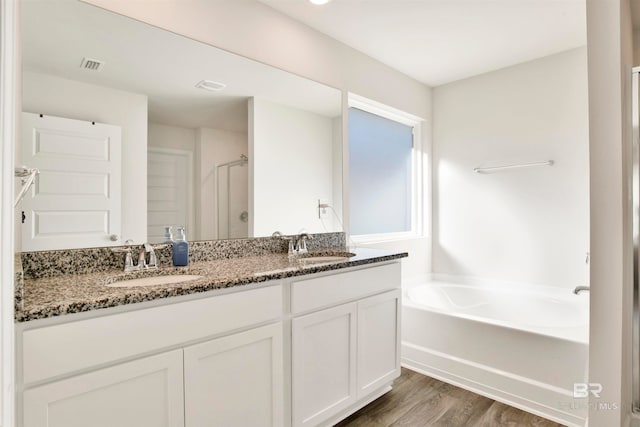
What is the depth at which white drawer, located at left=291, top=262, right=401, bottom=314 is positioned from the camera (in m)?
1.64

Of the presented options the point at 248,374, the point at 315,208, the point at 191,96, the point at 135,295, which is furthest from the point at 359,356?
the point at 191,96

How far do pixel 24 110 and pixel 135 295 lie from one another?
3.01 ft

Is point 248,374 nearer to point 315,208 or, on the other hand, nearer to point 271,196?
point 271,196

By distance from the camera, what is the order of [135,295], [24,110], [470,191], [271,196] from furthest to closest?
1. [470,191]
2. [271,196]
3. [24,110]
4. [135,295]

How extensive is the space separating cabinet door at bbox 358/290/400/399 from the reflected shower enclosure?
0.83 meters

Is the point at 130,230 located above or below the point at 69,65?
below

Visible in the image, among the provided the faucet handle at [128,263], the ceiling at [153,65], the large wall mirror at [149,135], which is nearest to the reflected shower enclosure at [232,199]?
the large wall mirror at [149,135]

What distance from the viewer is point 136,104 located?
1709 millimetres

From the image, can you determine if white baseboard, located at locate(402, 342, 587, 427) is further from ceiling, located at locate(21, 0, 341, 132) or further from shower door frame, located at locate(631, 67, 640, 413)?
ceiling, located at locate(21, 0, 341, 132)

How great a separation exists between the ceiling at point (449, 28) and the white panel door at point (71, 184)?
1309 millimetres

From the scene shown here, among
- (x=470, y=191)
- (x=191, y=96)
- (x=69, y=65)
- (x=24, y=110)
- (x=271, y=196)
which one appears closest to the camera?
(x=24, y=110)

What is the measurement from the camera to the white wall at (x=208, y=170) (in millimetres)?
1913

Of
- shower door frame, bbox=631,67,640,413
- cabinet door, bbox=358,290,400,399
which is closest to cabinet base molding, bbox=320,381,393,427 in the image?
cabinet door, bbox=358,290,400,399

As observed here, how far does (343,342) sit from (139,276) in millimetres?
1038
